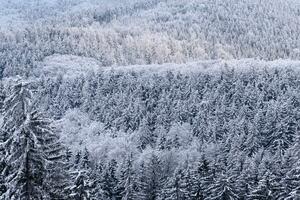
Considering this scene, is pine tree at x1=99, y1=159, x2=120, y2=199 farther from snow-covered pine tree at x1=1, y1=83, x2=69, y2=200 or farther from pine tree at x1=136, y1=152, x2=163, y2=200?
snow-covered pine tree at x1=1, y1=83, x2=69, y2=200

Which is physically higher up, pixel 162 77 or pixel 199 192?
pixel 199 192

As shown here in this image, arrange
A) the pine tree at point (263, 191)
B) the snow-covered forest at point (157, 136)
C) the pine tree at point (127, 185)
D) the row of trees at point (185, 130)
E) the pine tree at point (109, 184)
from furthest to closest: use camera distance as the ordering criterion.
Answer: the pine tree at point (109, 184) → the pine tree at point (127, 185) → the row of trees at point (185, 130) → the pine tree at point (263, 191) → the snow-covered forest at point (157, 136)

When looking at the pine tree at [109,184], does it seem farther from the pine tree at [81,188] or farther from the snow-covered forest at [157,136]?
the pine tree at [81,188]

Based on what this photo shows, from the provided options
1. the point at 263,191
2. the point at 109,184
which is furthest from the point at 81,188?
the point at 109,184

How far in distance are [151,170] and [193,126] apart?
2233 cm

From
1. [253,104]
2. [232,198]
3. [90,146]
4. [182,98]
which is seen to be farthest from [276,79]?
[232,198]

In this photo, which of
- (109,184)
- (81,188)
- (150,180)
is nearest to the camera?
(81,188)

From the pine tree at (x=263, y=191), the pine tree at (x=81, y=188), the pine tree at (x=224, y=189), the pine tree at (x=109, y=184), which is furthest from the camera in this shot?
the pine tree at (x=109, y=184)

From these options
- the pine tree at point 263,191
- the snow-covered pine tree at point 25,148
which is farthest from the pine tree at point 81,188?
the pine tree at point 263,191

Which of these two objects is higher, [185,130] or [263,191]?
[263,191]

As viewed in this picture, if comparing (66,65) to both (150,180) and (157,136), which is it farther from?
(150,180)

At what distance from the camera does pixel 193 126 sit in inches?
3541

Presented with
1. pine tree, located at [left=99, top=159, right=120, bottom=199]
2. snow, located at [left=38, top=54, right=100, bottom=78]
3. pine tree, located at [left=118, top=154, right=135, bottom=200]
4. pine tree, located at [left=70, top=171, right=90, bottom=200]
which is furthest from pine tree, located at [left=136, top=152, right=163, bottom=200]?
snow, located at [left=38, top=54, right=100, bottom=78]

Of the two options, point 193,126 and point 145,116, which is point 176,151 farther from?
point 145,116
